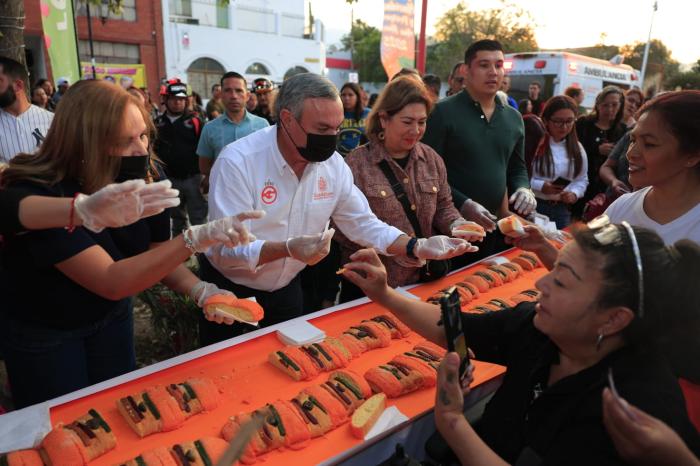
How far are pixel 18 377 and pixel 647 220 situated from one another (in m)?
2.69

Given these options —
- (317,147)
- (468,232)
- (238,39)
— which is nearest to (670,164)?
(468,232)

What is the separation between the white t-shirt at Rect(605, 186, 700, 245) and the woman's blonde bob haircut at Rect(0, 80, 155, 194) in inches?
82.0

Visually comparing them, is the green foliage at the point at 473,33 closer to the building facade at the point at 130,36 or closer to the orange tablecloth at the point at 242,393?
the building facade at the point at 130,36

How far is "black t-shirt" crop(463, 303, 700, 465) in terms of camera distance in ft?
3.75

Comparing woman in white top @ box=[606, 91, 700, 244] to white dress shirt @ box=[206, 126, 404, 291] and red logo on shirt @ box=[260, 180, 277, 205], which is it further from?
red logo on shirt @ box=[260, 180, 277, 205]

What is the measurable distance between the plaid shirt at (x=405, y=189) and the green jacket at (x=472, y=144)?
0.46 meters

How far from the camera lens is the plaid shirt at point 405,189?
9.22 ft

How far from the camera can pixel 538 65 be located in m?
12.9

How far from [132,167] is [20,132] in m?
2.53

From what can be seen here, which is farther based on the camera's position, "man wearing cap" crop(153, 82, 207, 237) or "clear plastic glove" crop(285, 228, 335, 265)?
"man wearing cap" crop(153, 82, 207, 237)

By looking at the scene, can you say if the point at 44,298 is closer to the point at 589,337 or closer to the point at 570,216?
the point at 589,337

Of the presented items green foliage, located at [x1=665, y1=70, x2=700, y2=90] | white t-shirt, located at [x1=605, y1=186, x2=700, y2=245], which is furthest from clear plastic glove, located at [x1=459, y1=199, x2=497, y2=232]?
green foliage, located at [x1=665, y1=70, x2=700, y2=90]

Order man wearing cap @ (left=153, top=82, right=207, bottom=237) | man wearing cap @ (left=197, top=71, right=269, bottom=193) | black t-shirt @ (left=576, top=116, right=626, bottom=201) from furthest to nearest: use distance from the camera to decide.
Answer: man wearing cap @ (left=153, top=82, right=207, bottom=237), black t-shirt @ (left=576, top=116, right=626, bottom=201), man wearing cap @ (left=197, top=71, right=269, bottom=193)

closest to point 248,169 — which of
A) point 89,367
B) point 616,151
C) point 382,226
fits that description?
point 382,226
